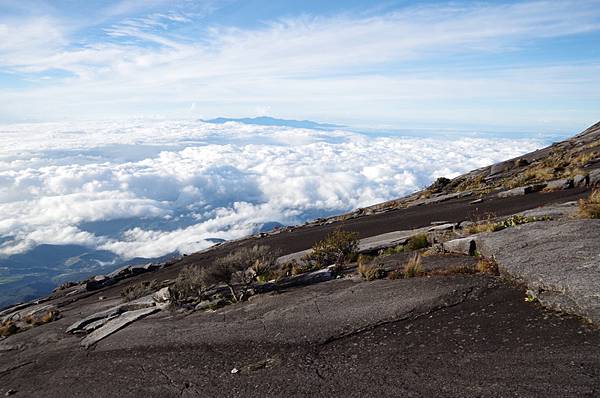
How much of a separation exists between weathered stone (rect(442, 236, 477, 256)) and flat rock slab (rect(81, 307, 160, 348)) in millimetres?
8901

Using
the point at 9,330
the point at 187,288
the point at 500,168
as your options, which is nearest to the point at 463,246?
the point at 187,288

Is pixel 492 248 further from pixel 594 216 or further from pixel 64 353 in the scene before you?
pixel 64 353

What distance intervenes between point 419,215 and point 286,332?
16.0m

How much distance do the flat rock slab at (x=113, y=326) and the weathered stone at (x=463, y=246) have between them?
8.90 m

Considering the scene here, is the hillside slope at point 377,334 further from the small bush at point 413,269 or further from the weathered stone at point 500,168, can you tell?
the weathered stone at point 500,168

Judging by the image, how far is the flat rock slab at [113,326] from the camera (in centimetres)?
1144

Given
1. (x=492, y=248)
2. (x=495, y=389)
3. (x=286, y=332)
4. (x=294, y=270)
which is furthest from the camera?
(x=294, y=270)

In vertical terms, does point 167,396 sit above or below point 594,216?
below

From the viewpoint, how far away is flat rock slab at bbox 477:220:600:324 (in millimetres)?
6695

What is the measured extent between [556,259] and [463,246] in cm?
327

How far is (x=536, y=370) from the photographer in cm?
551

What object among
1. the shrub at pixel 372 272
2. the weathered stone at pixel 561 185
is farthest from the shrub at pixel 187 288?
the weathered stone at pixel 561 185

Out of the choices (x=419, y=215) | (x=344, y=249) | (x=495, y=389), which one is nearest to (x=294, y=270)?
(x=344, y=249)

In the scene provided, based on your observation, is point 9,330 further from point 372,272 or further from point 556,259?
point 556,259
